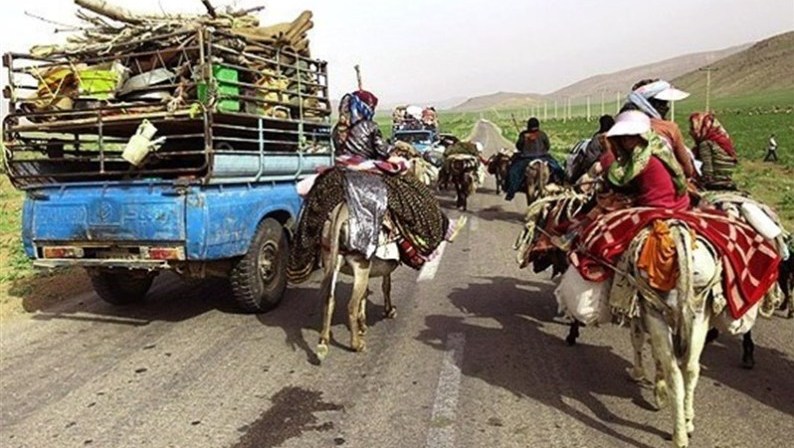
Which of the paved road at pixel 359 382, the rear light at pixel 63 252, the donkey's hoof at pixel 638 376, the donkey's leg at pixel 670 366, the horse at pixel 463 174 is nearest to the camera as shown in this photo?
the donkey's leg at pixel 670 366

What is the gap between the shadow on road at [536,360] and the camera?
512 cm

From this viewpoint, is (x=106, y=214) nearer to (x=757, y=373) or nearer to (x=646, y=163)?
(x=646, y=163)

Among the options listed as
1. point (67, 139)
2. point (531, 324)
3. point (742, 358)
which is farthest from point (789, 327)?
point (67, 139)

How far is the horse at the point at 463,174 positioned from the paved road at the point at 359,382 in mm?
8514

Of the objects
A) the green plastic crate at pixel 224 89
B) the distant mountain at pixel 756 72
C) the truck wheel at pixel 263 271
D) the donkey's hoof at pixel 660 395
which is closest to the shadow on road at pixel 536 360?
the donkey's hoof at pixel 660 395

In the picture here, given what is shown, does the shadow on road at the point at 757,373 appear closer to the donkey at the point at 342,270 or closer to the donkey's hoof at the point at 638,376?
the donkey's hoof at the point at 638,376

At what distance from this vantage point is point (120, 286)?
318 inches

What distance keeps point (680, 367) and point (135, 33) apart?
6.27 metres

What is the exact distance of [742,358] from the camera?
5.93 meters

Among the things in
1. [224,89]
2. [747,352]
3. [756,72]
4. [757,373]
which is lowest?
[757,373]

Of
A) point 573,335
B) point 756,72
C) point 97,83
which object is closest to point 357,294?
point 573,335

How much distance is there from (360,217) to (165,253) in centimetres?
181

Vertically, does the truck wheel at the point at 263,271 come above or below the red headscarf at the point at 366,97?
below

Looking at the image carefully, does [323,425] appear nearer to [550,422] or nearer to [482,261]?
[550,422]
